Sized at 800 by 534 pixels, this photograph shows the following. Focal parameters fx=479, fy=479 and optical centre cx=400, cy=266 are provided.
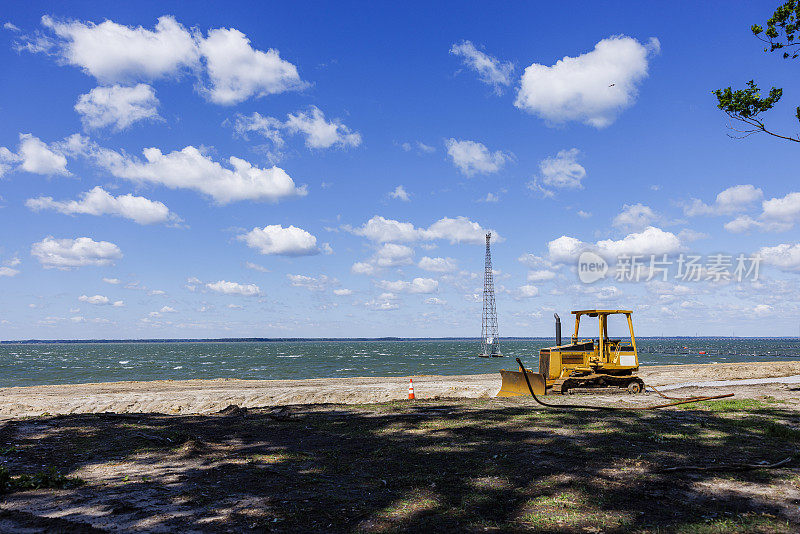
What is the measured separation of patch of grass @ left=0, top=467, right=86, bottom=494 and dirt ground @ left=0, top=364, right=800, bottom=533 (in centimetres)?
14

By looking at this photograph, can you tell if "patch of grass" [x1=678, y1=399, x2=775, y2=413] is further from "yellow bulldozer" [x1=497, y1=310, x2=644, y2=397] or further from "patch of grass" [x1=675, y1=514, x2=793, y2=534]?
"patch of grass" [x1=675, y1=514, x2=793, y2=534]

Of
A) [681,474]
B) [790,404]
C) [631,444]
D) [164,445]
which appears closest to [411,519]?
[681,474]

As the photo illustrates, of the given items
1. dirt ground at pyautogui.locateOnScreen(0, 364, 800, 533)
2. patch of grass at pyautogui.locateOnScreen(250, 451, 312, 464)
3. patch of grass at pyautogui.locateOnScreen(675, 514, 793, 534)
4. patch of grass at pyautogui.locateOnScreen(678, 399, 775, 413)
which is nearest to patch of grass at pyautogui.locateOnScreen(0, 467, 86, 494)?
dirt ground at pyautogui.locateOnScreen(0, 364, 800, 533)

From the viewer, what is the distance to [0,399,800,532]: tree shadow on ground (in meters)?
5.91

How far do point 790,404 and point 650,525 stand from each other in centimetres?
1219

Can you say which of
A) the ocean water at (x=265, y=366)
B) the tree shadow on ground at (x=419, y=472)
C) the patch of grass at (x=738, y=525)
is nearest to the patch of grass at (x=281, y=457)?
the tree shadow on ground at (x=419, y=472)

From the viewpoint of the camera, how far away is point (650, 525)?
5598 millimetres

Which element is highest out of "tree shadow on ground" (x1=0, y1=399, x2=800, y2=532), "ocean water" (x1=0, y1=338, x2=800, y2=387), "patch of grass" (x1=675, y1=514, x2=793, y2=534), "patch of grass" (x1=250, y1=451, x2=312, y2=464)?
"patch of grass" (x1=675, y1=514, x2=793, y2=534)

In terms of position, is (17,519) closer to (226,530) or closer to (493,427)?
(226,530)

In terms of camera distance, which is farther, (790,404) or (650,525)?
(790,404)

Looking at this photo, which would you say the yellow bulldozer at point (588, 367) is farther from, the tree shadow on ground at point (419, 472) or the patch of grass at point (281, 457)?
the patch of grass at point (281, 457)

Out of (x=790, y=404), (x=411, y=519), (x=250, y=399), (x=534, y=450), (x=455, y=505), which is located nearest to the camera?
(x=411, y=519)

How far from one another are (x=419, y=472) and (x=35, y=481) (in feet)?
19.6

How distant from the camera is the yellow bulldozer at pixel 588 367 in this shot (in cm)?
1797
